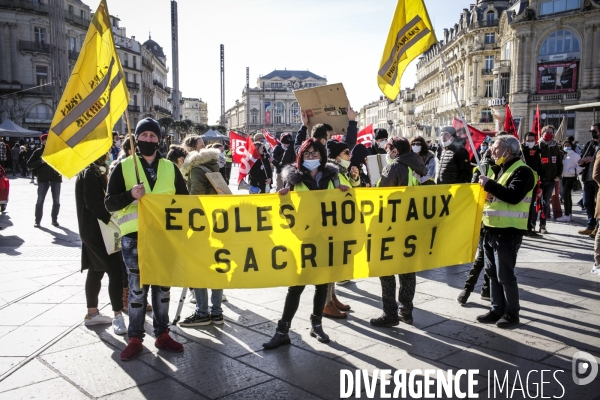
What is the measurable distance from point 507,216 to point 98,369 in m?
3.79

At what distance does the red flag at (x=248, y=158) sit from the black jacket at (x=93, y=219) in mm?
5638

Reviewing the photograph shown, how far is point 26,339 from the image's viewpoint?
4.75 metres

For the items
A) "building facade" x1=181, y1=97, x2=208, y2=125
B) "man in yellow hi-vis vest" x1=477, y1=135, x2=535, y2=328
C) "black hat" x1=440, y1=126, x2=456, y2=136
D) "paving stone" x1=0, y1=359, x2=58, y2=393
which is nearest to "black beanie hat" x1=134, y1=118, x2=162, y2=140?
"paving stone" x1=0, y1=359, x2=58, y2=393

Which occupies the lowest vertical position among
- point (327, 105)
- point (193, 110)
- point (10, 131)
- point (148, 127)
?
point (148, 127)

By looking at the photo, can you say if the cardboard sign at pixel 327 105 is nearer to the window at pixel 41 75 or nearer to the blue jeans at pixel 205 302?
the blue jeans at pixel 205 302

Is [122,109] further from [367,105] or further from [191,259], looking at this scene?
[367,105]

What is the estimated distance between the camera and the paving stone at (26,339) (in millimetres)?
4488

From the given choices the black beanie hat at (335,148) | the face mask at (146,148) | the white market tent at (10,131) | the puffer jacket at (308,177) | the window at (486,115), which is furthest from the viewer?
the window at (486,115)

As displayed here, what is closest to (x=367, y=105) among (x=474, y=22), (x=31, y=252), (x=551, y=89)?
(x=474, y=22)

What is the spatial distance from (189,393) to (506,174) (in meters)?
3.44

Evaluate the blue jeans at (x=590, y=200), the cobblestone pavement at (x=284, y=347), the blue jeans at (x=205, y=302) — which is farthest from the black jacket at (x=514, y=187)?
the blue jeans at (x=590, y=200)

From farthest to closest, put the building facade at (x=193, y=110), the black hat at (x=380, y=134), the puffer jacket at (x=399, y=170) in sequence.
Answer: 1. the building facade at (x=193, y=110)
2. the black hat at (x=380, y=134)
3. the puffer jacket at (x=399, y=170)

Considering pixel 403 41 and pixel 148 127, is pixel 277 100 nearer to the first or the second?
pixel 403 41

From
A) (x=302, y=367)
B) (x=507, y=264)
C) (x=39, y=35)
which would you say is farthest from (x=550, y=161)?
(x=39, y=35)
